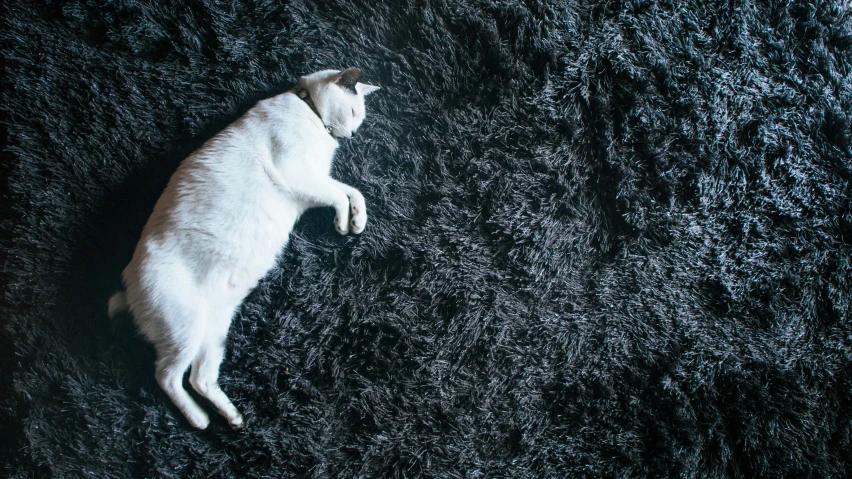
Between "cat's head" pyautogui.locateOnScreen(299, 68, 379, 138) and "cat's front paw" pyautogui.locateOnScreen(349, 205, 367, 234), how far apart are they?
15 centimetres

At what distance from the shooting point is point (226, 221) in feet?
2.43

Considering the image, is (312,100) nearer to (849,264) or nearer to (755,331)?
(755,331)

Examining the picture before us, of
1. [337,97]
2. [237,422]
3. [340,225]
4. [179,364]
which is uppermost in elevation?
[337,97]

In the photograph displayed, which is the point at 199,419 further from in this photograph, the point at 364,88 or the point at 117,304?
the point at 364,88

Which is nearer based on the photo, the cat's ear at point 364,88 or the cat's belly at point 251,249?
the cat's belly at point 251,249

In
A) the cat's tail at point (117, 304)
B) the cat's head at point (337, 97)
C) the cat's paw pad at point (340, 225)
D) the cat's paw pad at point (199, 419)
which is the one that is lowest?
the cat's paw pad at point (199, 419)

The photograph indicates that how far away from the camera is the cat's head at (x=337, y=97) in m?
0.83

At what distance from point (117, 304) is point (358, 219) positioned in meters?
0.45

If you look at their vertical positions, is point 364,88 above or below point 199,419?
above

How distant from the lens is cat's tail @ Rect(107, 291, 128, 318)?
78cm

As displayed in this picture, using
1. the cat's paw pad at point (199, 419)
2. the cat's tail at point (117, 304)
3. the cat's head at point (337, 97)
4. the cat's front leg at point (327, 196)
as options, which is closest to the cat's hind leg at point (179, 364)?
the cat's paw pad at point (199, 419)

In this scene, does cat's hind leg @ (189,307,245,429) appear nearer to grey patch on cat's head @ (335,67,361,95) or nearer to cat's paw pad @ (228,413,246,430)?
cat's paw pad @ (228,413,246,430)

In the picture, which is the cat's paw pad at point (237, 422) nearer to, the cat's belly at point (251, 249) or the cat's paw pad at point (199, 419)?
the cat's paw pad at point (199, 419)

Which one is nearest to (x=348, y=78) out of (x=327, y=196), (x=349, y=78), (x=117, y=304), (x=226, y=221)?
(x=349, y=78)
